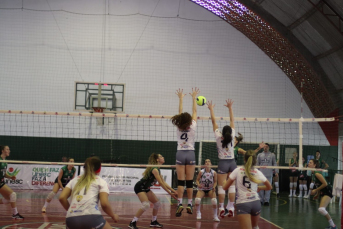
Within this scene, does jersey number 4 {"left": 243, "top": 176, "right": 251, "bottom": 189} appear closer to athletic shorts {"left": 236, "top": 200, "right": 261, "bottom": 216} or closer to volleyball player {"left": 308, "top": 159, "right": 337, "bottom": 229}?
athletic shorts {"left": 236, "top": 200, "right": 261, "bottom": 216}

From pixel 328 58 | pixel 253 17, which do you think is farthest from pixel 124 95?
pixel 328 58

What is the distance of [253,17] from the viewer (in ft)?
67.2

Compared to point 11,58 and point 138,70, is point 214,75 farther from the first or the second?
point 11,58

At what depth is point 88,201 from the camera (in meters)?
5.04

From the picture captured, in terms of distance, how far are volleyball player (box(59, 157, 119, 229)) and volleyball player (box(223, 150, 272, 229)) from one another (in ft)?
6.84

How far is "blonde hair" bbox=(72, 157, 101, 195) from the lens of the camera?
514 centimetres

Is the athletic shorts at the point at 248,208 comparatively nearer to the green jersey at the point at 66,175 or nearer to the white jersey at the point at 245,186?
the white jersey at the point at 245,186

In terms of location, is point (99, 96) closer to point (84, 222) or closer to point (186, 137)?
point (186, 137)

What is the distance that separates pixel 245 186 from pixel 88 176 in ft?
8.16

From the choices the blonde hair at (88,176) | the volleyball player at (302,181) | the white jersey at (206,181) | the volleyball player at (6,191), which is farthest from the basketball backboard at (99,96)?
the blonde hair at (88,176)

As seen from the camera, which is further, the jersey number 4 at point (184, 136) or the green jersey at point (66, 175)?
the green jersey at point (66, 175)

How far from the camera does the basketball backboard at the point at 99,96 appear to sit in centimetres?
1953

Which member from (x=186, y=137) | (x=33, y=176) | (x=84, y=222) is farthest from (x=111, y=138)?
(x=84, y=222)

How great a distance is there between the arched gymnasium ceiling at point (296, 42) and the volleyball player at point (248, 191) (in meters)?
14.7
